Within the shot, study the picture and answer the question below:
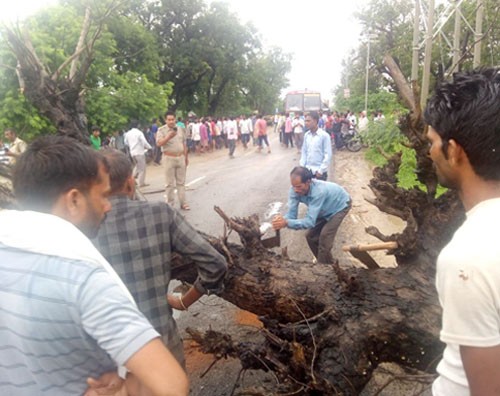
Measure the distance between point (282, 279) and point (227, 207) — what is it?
5567 millimetres

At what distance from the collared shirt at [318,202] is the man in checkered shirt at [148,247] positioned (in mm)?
2374

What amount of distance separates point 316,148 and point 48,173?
5.67 meters

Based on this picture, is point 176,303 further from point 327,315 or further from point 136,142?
point 136,142

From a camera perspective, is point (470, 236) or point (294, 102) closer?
point (470, 236)

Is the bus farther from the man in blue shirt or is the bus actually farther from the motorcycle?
the man in blue shirt

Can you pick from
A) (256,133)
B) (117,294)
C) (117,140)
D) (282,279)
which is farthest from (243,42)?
(117,294)

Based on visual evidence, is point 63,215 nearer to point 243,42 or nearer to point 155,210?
point 155,210

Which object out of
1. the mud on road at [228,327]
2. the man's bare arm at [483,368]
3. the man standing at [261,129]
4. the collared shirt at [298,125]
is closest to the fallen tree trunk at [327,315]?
the mud on road at [228,327]

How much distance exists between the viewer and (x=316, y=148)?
6.59 m

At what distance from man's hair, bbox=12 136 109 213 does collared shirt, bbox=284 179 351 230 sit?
10.4 feet

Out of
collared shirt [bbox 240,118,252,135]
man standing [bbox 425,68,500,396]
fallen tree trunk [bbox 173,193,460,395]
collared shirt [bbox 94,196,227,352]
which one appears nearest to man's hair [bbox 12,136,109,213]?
collared shirt [bbox 94,196,227,352]

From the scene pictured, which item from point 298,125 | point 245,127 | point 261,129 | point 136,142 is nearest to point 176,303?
point 136,142

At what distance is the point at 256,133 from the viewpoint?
19453mm

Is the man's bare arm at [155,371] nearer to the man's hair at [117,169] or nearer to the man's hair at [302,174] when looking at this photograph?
the man's hair at [117,169]
